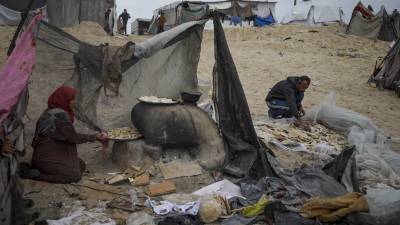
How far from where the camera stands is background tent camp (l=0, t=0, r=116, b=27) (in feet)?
43.4

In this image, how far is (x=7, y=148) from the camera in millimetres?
3061

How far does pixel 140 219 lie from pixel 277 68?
9475 millimetres

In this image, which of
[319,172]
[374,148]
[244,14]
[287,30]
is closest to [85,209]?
[319,172]

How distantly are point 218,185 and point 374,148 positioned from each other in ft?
8.35

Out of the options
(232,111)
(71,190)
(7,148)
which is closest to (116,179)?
(71,190)

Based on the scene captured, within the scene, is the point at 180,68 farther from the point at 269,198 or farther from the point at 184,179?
the point at 269,198

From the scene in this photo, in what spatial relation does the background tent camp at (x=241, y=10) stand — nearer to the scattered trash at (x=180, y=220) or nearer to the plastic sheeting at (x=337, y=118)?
the plastic sheeting at (x=337, y=118)

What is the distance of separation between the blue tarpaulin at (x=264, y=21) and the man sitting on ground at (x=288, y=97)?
54.1ft

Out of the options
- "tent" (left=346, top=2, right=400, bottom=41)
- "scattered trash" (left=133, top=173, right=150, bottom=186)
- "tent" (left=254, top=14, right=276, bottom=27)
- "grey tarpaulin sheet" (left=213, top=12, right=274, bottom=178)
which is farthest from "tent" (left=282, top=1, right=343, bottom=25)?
"scattered trash" (left=133, top=173, right=150, bottom=186)

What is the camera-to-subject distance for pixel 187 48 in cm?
568

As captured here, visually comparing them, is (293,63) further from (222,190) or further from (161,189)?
(161,189)

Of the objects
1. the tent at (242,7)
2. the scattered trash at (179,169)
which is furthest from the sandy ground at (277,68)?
the tent at (242,7)

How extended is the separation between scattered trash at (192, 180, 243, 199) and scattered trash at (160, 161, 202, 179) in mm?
326

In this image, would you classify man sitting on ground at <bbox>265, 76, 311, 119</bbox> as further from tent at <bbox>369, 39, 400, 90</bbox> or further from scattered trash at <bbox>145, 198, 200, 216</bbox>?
tent at <bbox>369, 39, 400, 90</bbox>
